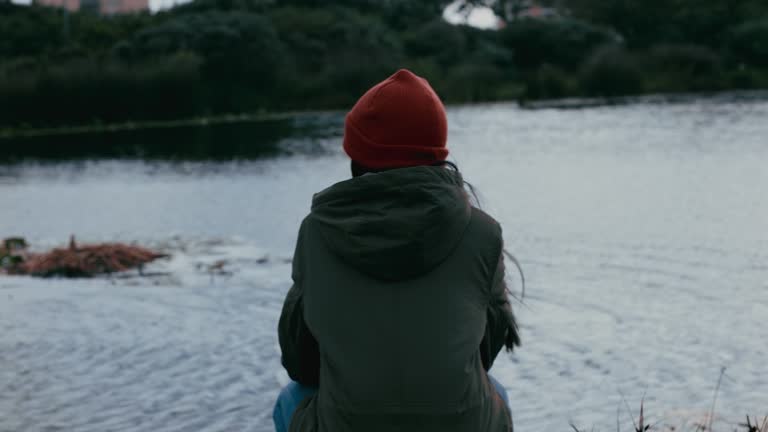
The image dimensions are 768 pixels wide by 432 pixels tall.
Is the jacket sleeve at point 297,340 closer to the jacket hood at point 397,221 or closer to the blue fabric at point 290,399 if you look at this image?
the blue fabric at point 290,399

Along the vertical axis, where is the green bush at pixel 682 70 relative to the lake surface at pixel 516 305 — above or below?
below

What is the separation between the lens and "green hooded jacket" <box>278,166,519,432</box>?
2.17 metres

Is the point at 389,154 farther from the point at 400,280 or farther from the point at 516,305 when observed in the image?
the point at 516,305

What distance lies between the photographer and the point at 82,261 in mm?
8219

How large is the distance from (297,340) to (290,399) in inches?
8.1

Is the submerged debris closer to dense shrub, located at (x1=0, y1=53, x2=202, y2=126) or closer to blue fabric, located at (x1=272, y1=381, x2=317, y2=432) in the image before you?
blue fabric, located at (x1=272, y1=381, x2=317, y2=432)

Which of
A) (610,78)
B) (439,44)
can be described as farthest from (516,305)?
(439,44)

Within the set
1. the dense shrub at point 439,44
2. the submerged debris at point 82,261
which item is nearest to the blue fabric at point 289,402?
the submerged debris at point 82,261

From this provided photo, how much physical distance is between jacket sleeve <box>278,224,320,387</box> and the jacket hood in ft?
0.61

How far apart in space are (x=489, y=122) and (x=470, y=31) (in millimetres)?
31170

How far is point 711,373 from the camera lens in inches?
189

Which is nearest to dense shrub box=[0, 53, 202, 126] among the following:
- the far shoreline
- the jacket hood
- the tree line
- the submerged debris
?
the tree line

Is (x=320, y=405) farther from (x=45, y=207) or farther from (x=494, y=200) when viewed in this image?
(x=45, y=207)

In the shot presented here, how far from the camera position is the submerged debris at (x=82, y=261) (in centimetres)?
814
